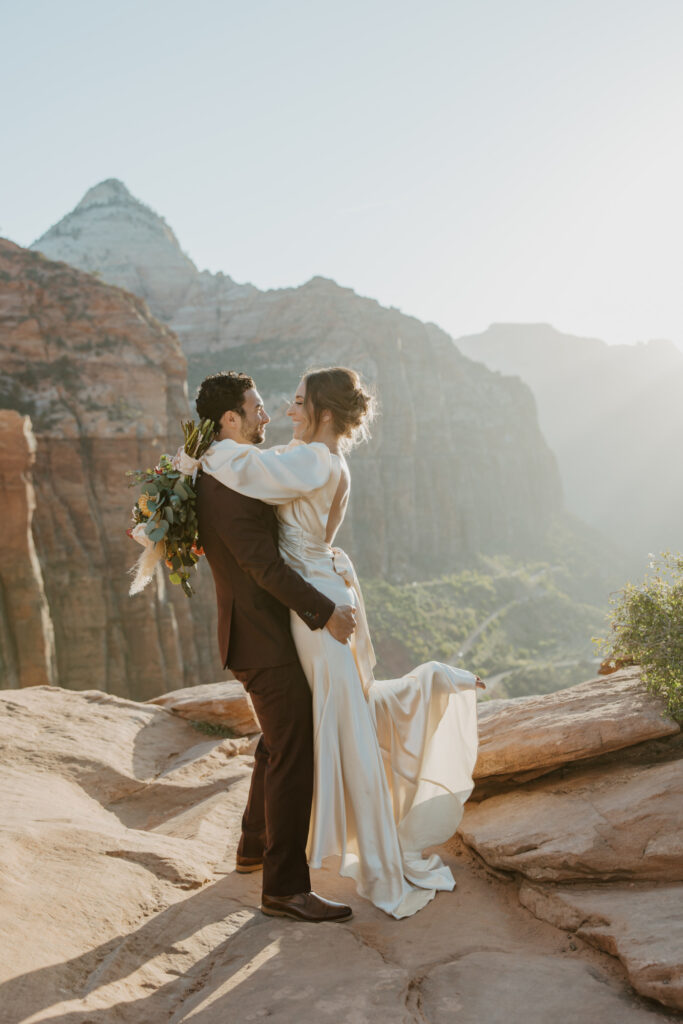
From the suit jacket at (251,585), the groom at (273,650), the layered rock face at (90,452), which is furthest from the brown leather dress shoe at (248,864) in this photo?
the layered rock face at (90,452)

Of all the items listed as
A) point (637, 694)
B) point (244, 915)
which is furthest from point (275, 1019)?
point (637, 694)

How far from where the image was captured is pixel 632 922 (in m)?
2.83

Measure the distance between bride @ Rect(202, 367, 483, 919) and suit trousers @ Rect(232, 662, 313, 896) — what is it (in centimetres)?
6

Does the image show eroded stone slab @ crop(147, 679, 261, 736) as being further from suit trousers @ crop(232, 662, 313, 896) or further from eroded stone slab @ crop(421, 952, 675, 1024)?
eroded stone slab @ crop(421, 952, 675, 1024)

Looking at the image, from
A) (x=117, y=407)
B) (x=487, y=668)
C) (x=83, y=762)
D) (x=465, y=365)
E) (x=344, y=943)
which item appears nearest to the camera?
(x=344, y=943)

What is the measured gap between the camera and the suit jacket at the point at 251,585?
3242mm

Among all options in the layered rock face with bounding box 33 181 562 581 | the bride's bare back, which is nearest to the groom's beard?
the bride's bare back

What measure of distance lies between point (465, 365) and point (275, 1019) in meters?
92.8

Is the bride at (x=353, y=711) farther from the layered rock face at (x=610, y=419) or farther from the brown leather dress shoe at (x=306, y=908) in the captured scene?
the layered rock face at (x=610, y=419)

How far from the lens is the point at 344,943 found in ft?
9.68

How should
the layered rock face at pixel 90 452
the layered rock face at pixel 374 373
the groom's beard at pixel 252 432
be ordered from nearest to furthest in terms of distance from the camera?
the groom's beard at pixel 252 432 < the layered rock face at pixel 90 452 < the layered rock face at pixel 374 373

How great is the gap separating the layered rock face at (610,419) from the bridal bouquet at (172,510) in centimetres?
7650

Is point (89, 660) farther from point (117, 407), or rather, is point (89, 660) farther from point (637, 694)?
point (637, 694)

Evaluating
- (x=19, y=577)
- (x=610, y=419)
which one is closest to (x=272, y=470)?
(x=19, y=577)
